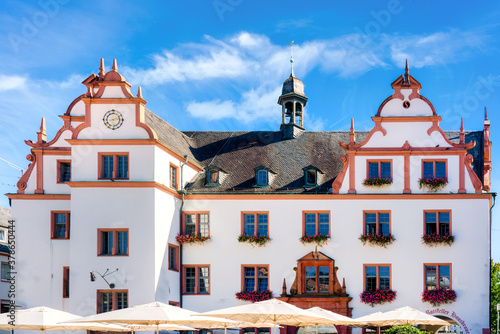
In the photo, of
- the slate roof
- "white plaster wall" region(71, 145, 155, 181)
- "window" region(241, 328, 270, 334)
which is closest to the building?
"white plaster wall" region(71, 145, 155, 181)

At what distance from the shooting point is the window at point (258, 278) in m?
38.7

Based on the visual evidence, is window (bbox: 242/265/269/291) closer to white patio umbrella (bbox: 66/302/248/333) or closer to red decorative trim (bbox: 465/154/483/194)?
red decorative trim (bbox: 465/154/483/194)

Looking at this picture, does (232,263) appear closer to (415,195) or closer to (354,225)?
(354,225)

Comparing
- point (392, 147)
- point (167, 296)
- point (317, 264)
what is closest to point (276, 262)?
point (317, 264)

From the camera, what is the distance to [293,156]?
4219 cm

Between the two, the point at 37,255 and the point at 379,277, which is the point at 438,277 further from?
the point at 37,255

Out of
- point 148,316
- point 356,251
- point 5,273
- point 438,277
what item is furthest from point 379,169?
point 5,273

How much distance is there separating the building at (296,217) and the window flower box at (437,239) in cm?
7

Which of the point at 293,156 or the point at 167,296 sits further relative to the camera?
the point at 293,156

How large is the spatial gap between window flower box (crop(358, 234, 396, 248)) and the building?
68 mm

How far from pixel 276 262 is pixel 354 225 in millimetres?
4228

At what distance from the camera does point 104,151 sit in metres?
36.5

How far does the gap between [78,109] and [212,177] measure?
7.65 metres

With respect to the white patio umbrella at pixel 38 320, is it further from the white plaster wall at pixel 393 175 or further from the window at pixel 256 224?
the white plaster wall at pixel 393 175
